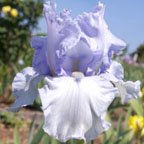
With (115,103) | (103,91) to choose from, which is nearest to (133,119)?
(103,91)

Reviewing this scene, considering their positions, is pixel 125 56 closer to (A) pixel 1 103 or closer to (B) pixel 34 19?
(B) pixel 34 19

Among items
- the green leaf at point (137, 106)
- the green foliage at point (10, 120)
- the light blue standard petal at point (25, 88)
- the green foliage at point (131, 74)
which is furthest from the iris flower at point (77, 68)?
the green foliage at point (131, 74)

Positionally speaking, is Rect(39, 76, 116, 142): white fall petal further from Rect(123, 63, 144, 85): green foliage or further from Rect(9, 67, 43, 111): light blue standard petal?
Rect(123, 63, 144, 85): green foliage

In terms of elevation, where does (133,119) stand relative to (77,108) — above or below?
below

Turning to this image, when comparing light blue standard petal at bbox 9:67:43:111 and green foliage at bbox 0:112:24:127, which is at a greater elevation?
light blue standard petal at bbox 9:67:43:111

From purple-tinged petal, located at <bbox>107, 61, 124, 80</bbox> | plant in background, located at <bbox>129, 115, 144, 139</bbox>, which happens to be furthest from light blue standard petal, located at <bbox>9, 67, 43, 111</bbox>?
plant in background, located at <bbox>129, 115, 144, 139</bbox>

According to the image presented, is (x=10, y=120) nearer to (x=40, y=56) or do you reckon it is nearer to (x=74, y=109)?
(x=40, y=56)

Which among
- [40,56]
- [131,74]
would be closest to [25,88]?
[40,56]
